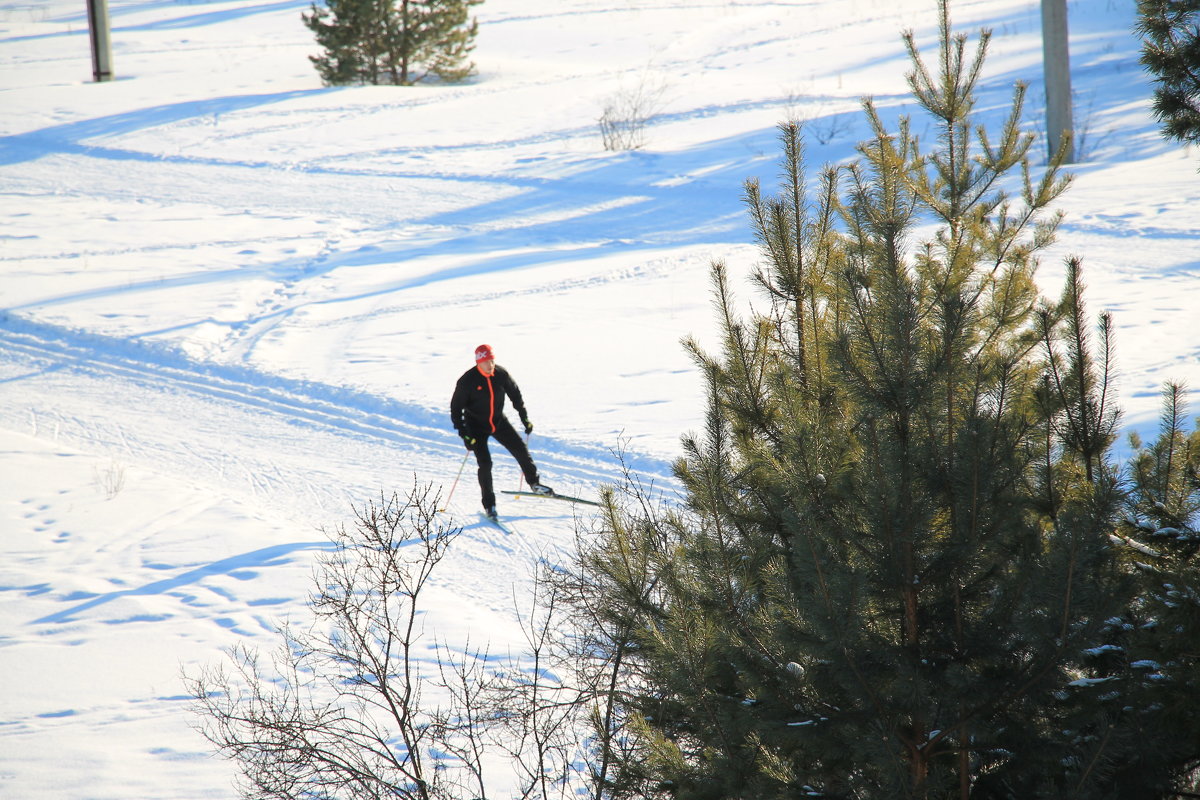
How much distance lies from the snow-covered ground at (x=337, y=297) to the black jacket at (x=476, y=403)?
2.76 feet

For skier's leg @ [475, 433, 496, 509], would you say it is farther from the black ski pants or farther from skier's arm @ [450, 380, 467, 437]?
skier's arm @ [450, 380, 467, 437]

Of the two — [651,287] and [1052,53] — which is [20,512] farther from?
[1052,53]

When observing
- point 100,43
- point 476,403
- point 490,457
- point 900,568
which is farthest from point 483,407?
point 100,43

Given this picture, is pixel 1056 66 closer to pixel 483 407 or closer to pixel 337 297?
pixel 337 297

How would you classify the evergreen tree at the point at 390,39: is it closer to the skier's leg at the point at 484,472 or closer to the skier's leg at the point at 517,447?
the skier's leg at the point at 517,447

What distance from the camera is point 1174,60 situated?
4.33 m

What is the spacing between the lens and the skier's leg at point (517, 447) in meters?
9.32

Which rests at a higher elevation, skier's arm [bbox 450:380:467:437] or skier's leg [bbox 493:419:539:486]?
skier's arm [bbox 450:380:467:437]

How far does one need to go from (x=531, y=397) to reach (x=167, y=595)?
4.89m

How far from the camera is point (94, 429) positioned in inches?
455

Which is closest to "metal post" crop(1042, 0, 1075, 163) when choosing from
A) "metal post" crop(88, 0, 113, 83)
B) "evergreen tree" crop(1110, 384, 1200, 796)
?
"evergreen tree" crop(1110, 384, 1200, 796)

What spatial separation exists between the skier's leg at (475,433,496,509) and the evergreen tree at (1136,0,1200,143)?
20.3 ft

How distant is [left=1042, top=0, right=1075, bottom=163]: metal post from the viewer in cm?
1741

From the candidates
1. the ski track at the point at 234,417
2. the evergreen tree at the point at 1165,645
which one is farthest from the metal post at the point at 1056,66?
the evergreen tree at the point at 1165,645
